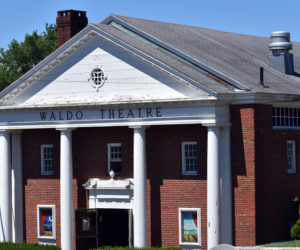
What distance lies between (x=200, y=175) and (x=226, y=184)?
1396mm

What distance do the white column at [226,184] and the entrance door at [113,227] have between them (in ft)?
18.3

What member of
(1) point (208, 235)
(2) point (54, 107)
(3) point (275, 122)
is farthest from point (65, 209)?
(3) point (275, 122)

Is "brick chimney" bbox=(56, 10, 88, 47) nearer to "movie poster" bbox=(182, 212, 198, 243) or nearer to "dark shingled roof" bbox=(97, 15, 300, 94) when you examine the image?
"dark shingled roof" bbox=(97, 15, 300, 94)

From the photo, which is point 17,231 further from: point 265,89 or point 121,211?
point 265,89

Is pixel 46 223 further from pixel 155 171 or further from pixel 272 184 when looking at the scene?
pixel 272 184

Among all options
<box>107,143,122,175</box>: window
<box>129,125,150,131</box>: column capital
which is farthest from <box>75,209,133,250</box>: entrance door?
<box>129,125,150,131</box>: column capital

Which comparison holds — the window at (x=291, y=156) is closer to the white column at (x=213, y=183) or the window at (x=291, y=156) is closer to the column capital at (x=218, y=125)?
the column capital at (x=218, y=125)

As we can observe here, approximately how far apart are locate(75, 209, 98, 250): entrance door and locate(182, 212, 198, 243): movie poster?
443 cm

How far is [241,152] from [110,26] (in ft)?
28.3

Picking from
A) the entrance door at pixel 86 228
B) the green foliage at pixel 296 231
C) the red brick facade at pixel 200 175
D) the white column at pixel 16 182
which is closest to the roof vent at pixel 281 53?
the red brick facade at pixel 200 175

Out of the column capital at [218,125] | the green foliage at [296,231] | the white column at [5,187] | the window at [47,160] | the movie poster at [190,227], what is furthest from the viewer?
the window at [47,160]

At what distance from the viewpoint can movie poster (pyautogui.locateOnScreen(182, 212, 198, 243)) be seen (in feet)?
127

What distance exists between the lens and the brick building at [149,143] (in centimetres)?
3747

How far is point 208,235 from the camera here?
37125mm
